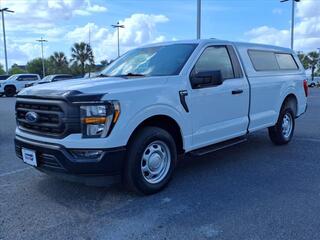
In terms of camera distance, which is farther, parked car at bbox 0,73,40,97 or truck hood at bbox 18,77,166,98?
parked car at bbox 0,73,40,97

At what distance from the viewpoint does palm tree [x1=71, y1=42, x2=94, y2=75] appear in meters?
64.6

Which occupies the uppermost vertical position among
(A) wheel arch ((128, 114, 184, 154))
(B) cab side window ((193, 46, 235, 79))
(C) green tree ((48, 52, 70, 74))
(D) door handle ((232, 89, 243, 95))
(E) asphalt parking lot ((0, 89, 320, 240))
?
(C) green tree ((48, 52, 70, 74))

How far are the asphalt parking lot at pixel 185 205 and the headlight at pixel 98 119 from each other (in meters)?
0.88

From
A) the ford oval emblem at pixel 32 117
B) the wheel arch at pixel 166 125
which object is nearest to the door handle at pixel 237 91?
the wheel arch at pixel 166 125

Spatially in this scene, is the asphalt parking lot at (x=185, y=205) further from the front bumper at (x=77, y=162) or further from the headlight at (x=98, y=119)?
the headlight at (x=98, y=119)

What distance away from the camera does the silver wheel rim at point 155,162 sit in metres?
4.33

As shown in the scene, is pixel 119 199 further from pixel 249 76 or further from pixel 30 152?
pixel 249 76

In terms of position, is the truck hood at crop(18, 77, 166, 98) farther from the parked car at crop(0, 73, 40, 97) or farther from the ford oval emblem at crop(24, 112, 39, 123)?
the parked car at crop(0, 73, 40, 97)

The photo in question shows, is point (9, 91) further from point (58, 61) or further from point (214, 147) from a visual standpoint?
point (58, 61)

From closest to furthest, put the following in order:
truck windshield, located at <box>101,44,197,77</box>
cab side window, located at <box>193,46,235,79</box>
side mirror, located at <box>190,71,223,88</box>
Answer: side mirror, located at <box>190,71,223,88</box>, truck windshield, located at <box>101,44,197,77</box>, cab side window, located at <box>193,46,235,79</box>

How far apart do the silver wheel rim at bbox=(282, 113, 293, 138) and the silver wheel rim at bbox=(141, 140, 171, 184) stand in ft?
11.1

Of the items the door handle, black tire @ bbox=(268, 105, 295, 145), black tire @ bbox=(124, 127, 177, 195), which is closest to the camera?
black tire @ bbox=(124, 127, 177, 195)

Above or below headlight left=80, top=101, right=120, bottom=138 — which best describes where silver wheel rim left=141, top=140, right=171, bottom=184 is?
below

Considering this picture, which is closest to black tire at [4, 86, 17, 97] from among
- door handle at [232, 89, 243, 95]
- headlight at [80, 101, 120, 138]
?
door handle at [232, 89, 243, 95]
